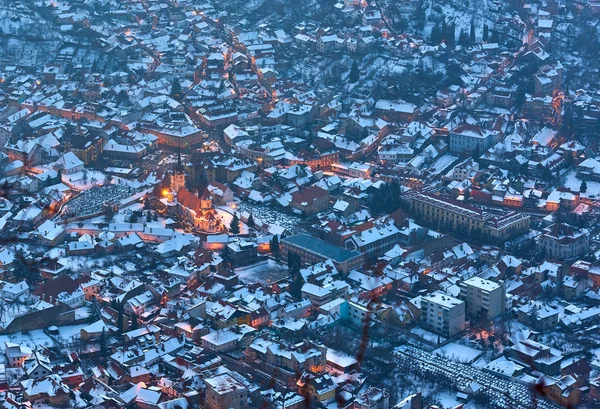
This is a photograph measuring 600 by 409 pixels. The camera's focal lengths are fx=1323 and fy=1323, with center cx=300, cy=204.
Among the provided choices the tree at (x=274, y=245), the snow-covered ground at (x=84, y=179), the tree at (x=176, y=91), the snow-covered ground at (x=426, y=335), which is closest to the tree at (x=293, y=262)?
the tree at (x=274, y=245)

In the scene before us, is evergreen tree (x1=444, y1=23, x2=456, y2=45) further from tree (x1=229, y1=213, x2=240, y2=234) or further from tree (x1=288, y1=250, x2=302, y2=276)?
tree (x1=288, y1=250, x2=302, y2=276)

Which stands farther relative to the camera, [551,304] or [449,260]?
[449,260]

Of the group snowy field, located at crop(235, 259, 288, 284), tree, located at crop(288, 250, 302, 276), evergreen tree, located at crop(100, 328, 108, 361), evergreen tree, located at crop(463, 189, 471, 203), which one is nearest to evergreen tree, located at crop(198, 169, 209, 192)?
snowy field, located at crop(235, 259, 288, 284)

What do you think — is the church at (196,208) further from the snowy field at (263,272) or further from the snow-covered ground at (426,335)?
the snow-covered ground at (426,335)

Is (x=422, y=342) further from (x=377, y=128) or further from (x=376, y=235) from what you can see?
(x=377, y=128)

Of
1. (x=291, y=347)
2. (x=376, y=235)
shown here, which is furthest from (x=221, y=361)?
(x=376, y=235)

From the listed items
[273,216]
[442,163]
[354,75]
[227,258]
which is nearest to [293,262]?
[227,258]
